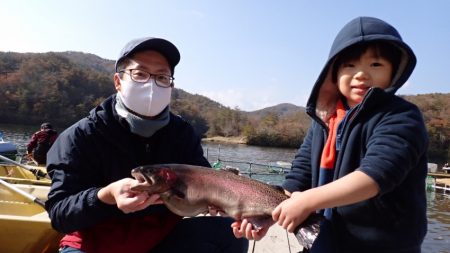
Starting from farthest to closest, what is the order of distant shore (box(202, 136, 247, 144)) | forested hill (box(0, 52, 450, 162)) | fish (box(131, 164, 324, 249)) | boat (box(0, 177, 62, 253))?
distant shore (box(202, 136, 247, 144)) < forested hill (box(0, 52, 450, 162)) < boat (box(0, 177, 62, 253)) < fish (box(131, 164, 324, 249))

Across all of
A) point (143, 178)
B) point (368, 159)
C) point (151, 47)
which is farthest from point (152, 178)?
point (368, 159)

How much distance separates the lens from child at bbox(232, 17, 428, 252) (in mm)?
1880

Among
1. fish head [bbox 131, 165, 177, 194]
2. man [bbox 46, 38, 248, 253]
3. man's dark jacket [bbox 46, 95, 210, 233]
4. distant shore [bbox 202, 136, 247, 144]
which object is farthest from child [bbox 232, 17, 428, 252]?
distant shore [bbox 202, 136, 247, 144]

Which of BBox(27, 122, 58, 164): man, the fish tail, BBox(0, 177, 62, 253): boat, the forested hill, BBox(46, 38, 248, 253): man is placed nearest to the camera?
the fish tail

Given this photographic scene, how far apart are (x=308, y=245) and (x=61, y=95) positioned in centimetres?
9107

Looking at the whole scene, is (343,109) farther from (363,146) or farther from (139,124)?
(139,124)

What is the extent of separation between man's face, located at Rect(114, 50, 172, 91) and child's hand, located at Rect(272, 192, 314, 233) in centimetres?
136

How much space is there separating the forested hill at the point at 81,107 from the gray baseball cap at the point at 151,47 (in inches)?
2845

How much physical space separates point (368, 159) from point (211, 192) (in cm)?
92

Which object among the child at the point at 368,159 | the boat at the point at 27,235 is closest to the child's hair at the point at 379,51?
the child at the point at 368,159

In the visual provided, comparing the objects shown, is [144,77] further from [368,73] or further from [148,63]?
[368,73]

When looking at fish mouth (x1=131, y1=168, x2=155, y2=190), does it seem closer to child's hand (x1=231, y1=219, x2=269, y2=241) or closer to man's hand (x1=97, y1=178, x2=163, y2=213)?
man's hand (x1=97, y1=178, x2=163, y2=213)

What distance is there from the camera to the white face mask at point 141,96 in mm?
2684

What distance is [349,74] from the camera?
2.42 metres
